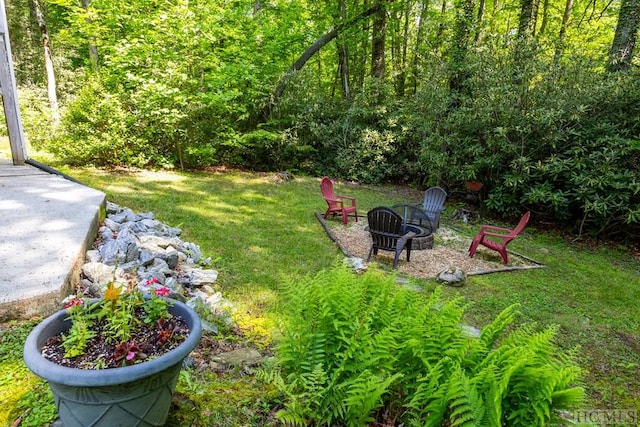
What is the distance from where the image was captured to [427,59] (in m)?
9.20

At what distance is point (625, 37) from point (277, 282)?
26.5 feet

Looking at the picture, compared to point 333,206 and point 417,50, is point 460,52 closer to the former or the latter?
point 417,50

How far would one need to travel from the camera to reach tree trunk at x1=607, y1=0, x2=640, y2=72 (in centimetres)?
675

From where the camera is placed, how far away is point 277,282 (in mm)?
3848

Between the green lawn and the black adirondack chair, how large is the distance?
1.97 feet

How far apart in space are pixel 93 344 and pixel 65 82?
16155 mm

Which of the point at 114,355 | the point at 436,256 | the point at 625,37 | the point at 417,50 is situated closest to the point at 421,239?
the point at 436,256

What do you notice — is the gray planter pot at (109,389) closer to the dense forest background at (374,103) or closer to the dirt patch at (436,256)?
the dirt patch at (436,256)

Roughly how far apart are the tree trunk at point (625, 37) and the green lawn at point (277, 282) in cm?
353

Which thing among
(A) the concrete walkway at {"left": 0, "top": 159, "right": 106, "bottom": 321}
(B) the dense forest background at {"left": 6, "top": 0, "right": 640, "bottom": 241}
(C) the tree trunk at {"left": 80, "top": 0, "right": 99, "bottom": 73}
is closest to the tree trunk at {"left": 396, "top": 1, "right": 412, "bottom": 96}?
(B) the dense forest background at {"left": 6, "top": 0, "right": 640, "bottom": 241}

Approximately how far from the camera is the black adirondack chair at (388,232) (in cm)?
484

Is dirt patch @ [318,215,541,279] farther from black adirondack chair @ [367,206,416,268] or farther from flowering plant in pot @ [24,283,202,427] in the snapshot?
flowering plant in pot @ [24,283,202,427]

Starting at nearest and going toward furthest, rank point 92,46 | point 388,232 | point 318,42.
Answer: point 388,232 → point 318,42 → point 92,46

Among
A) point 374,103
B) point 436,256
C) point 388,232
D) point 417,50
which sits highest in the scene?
point 417,50
